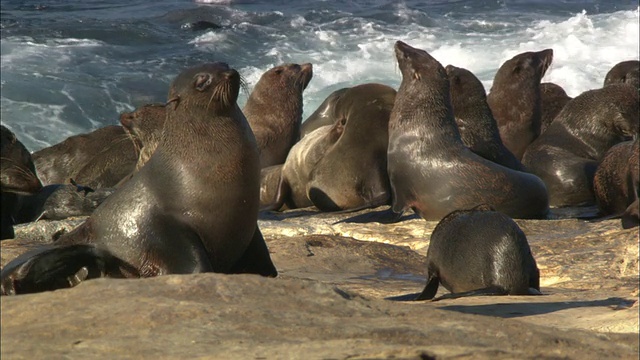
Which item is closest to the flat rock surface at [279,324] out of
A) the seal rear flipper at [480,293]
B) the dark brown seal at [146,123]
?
the seal rear flipper at [480,293]

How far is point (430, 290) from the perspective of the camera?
661 centimetres

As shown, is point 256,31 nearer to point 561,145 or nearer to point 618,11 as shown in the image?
point 618,11

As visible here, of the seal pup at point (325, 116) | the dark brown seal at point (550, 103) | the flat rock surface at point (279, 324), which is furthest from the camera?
the dark brown seal at point (550, 103)

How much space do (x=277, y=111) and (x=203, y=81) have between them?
276 inches

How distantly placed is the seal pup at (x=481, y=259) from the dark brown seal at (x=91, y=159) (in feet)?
20.8

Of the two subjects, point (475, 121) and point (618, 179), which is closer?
point (618, 179)

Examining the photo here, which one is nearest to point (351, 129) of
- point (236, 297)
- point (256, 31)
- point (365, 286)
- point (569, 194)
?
point (569, 194)

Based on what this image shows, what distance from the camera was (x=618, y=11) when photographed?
1225 inches

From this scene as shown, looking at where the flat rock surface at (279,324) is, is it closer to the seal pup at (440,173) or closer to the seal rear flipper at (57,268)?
the seal rear flipper at (57,268)

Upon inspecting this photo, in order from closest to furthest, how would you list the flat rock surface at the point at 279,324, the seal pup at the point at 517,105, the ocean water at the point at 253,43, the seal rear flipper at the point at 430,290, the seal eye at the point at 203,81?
the flat rock surface at the point at 279,324, the seal rear flipper at the point at 430,290, the seal eye at the point at 203,81, the seal pup at the point at 517,105, the ocean water at the point at 253,43

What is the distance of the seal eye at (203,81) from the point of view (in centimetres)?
664

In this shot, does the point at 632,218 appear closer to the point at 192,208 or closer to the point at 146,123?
the point at 192,208

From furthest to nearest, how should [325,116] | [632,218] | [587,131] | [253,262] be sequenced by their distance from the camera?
[325,116]
[587,131]
[632,218]
[253,262]

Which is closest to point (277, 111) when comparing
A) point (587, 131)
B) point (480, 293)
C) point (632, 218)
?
point (587, 131)
